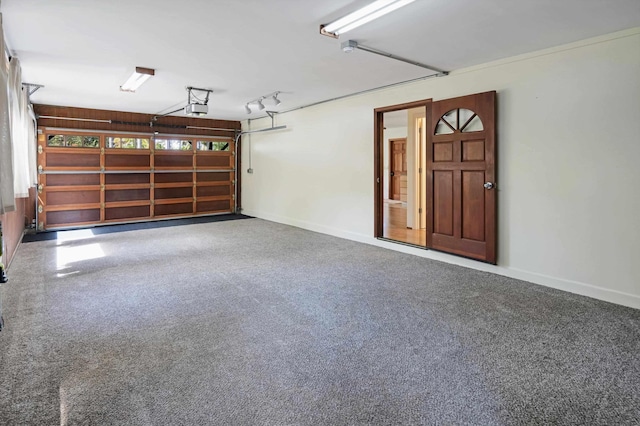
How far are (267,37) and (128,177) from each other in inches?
236

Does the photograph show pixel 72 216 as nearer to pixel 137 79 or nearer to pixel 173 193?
pixel 173 193

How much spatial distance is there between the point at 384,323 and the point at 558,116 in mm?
2738

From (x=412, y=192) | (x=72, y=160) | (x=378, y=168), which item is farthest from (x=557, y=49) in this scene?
(x=72, y=160)

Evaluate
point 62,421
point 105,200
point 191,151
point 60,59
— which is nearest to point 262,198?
point 191,151

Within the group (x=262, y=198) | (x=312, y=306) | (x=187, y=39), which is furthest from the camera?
(x=262, y=198)

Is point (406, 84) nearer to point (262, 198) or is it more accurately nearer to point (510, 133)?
point (510, 133)

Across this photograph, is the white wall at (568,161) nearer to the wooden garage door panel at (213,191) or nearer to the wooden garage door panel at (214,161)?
the wooden garage door panel at (214,161)

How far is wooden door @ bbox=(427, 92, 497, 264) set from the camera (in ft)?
13.7

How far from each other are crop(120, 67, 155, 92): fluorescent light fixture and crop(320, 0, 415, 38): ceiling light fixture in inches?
98.7

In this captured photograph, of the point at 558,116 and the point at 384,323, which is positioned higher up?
the point at 558,116

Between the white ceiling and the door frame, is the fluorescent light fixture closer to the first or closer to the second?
the white ceiling

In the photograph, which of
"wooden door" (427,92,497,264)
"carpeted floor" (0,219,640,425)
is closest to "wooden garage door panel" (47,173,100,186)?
"carpeted floor" (0,219,640,425)

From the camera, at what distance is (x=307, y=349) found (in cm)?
243

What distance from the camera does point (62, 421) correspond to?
1699 mm
